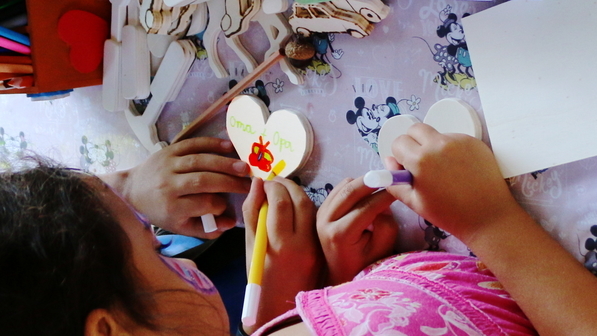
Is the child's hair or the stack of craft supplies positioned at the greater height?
the stack of craft supplies

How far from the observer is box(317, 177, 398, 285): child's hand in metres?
0.49

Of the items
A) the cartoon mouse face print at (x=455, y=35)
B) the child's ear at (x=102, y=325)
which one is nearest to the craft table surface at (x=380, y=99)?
the cartoon mouse face print at (x=455, y=35)

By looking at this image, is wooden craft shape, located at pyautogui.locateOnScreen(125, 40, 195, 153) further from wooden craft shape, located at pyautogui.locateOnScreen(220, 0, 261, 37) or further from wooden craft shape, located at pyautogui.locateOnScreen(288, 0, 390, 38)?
wooden craft shape, located at pyautogui.locateOnScreen(288, 0, 390, 38)

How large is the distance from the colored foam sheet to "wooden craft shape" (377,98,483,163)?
0.01 meters

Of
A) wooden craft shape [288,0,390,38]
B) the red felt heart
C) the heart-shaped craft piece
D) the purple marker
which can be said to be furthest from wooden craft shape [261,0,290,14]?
the red felt heart

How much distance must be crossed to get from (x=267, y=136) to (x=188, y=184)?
128mm

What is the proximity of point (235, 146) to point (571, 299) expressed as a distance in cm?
41

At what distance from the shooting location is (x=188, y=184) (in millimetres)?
647

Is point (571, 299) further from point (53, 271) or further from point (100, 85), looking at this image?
point (100, 85)

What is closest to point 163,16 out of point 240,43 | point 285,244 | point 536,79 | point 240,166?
point 240,43

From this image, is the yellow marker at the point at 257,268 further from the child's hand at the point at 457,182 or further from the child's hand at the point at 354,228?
the child's hand at the point at 457,182

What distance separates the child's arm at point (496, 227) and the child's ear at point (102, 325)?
263mm

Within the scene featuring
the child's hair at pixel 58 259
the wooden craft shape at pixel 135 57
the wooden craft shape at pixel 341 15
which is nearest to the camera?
the child's hair at pixel 58 259

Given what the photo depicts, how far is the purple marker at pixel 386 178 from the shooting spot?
40 centimetres
